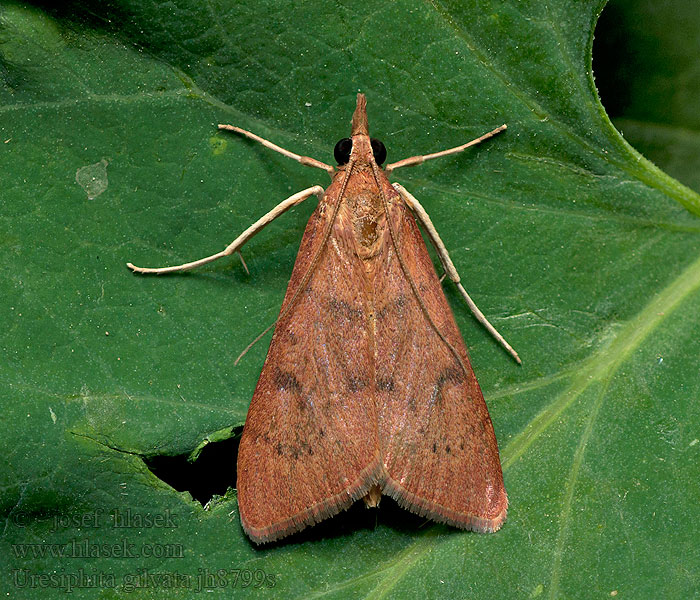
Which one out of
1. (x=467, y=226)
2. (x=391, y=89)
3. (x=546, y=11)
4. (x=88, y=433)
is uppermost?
(x=546, y=11)

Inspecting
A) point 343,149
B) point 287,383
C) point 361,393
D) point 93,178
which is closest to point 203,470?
point 287,383

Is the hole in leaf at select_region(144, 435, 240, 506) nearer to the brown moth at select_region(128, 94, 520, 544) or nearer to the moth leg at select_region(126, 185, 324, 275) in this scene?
the brown moth at select_region(128, 94, 520, 544)

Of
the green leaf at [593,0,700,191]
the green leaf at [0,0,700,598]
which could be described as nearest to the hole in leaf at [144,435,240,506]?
the green leaf at [0,0,700,598]

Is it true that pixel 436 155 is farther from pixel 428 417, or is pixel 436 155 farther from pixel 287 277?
pixel 428 417

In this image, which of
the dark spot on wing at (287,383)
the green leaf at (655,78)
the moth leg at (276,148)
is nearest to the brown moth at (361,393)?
the dark spot on wing at (287,383)

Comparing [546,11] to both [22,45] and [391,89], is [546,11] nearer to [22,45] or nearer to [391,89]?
[391,89]

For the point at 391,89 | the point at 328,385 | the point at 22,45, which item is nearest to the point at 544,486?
the point at 328,385
